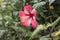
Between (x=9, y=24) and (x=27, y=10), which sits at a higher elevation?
(x=27, y=10)

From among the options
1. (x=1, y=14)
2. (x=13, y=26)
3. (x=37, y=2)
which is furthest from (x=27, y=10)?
(x=1, y=14)

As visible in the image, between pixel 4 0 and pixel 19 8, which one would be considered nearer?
pixel 19 8

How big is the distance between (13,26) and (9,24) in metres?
0.08

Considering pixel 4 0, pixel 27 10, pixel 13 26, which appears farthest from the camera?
pixel 4 0

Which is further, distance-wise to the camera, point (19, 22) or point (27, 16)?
point (19, 22)

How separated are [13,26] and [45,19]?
0.21 m

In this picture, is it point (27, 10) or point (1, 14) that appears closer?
point (27, 10)

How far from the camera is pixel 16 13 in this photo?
129cm

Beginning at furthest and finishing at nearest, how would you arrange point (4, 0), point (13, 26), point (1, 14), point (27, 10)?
point (4, 0)
point (1, 14)
point (13, 26)
point (27, 10)

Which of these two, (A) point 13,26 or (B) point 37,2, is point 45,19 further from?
(A) point 13,26

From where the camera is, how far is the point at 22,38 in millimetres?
1239

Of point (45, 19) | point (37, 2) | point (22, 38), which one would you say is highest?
point (37, 2)

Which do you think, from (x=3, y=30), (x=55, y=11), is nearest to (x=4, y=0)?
(x=3, y=30)

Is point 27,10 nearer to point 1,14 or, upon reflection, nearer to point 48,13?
point 48,13
